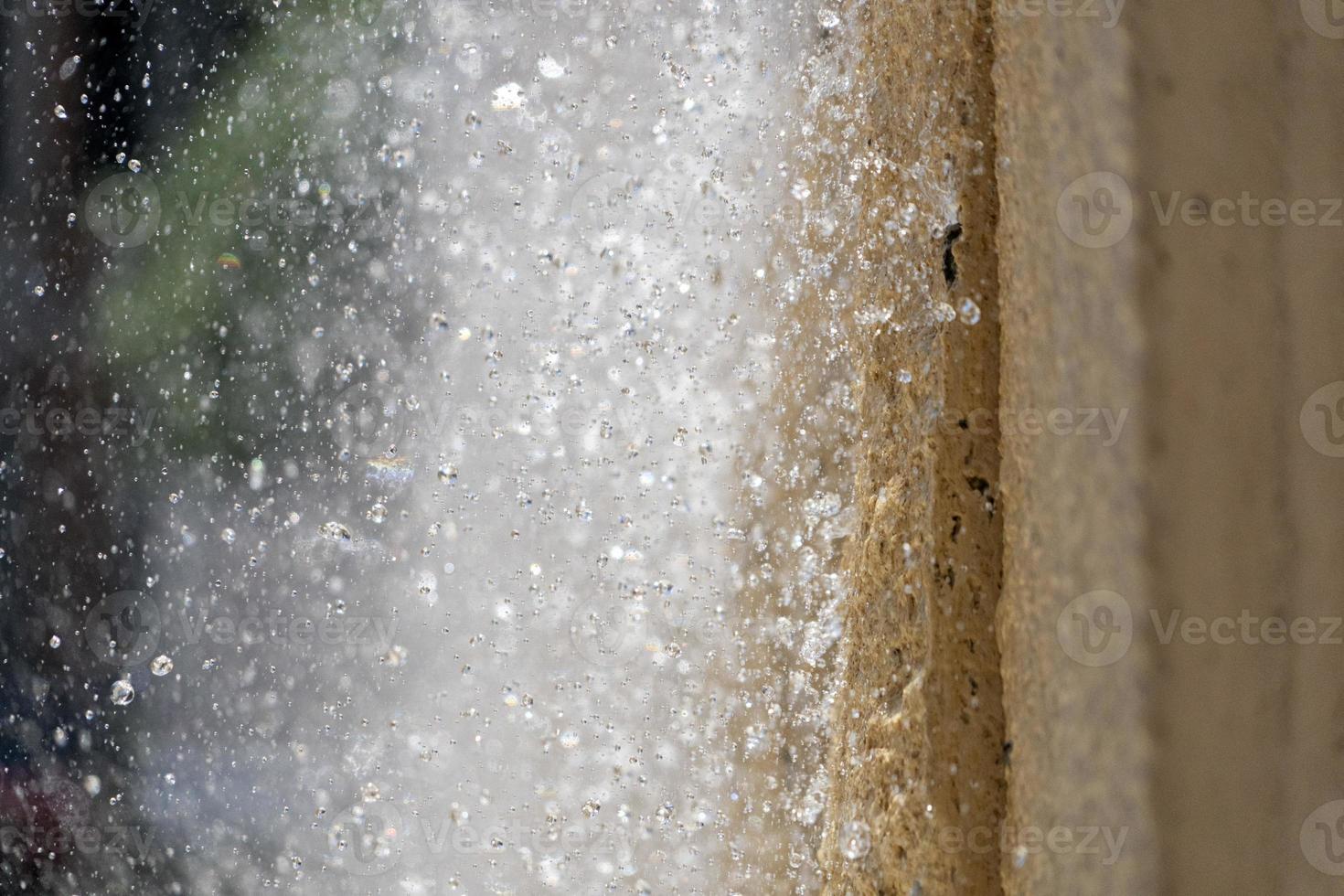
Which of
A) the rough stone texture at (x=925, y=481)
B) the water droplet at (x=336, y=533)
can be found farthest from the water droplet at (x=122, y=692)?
the rough stone texture at (x=925, y=481)

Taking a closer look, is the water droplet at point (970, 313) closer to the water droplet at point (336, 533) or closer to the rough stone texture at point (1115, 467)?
the rough stone texture at point (1115, 467)

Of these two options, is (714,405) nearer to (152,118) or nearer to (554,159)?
(554,159)

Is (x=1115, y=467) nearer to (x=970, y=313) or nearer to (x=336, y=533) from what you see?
(x=970, y=313)

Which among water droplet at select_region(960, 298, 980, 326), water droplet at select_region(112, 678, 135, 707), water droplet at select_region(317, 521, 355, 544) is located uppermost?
water droplet at select_region(960, 298, 980, 326)

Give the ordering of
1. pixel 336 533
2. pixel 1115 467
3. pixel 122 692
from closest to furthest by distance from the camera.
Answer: pixel 1115 467, pixel 336 533, pixel 122 692

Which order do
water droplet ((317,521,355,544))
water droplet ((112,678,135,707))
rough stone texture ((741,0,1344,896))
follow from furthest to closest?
1. water droplet ((112,678,135,707))
2. water droplet ((317,521,355,544))
3. rough stone texture ((741,0,1344,896))

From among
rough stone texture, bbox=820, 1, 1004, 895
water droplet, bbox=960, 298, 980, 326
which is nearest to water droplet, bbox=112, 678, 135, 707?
rough stone texture, bbox=820, 1, 1004, 895

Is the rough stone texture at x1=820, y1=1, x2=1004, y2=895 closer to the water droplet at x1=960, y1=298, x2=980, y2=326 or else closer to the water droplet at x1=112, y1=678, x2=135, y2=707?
the water droplet at x1=960, y1=298, x2=980, y2=326

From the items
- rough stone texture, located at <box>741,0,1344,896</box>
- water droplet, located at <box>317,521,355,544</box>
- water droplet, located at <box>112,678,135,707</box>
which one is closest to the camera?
rough stone texture, located at <box>741,0,1344,896</box>

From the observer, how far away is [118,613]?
89 cm

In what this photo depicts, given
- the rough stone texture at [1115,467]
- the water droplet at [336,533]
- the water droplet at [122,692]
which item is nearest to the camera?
the rough stone texture at [1115,467]

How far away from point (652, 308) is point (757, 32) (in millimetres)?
152

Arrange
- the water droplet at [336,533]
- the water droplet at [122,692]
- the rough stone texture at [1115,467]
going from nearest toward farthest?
the rough stone texture at [1115,467] < the water droplet at [336,533] < the water droplet at [122,692]

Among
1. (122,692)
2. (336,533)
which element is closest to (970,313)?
(336,533)
